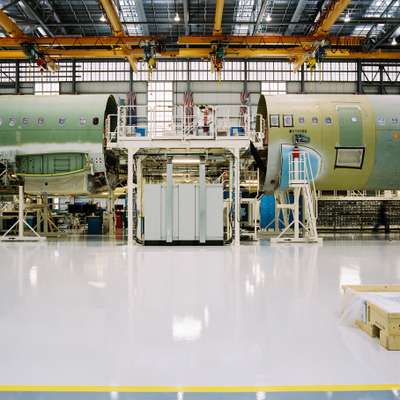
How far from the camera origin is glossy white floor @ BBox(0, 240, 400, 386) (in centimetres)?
534

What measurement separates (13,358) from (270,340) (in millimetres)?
3498

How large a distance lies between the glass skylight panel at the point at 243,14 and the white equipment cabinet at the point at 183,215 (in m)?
23.8

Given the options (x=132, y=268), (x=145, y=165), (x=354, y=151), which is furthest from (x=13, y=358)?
(x=145, y=165)

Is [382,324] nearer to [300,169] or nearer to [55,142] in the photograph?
[300,169]

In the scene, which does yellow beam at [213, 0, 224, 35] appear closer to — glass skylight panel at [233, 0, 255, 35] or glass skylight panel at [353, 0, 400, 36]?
glass skylight panel at [233, 0, 255, 35]

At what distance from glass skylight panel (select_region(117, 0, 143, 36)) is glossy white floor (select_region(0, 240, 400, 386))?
1265 inches

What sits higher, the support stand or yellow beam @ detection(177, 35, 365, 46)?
yellow beam @ detection(177, 35, 365, 46)

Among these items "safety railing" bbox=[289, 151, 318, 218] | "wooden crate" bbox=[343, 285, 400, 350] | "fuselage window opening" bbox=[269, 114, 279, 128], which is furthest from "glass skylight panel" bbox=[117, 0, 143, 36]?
"wooden crate" bbox=[343, 285, 400, 350]

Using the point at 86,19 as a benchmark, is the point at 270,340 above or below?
below

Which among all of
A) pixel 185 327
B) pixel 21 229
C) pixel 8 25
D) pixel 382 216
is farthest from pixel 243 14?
pixel 185 327

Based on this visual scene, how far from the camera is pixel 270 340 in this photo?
6676 millimetres

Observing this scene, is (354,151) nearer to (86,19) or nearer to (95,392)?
(95,392)

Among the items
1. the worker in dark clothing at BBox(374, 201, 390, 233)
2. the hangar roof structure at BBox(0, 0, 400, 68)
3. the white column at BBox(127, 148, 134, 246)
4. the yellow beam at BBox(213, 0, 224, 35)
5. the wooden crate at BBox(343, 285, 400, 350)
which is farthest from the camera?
the worker in dark clothing at BBox(374, 201, 390, 233)

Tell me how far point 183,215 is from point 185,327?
16567mm
